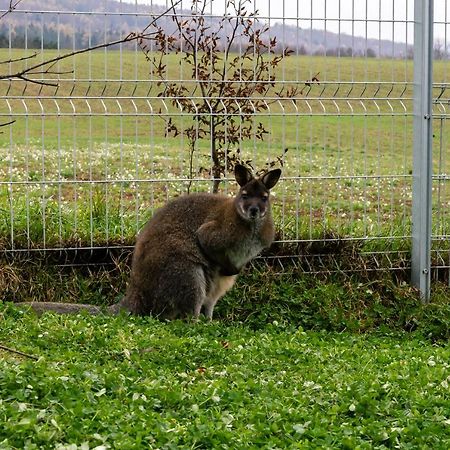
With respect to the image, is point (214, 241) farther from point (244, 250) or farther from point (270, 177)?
point (270, 177)

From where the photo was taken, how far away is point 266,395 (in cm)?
616

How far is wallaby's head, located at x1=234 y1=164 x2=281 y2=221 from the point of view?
9.05 metres

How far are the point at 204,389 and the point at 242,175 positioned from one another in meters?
3.45

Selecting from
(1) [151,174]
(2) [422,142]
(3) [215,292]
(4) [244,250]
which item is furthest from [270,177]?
(2) [422,142]

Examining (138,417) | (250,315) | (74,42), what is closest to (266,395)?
(138,417)

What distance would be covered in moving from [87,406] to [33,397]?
13.3 inches

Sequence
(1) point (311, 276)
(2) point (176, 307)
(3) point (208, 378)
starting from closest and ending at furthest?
(3) point (208, 378) < (2) point (176, 307) < (1) point (311, 276)

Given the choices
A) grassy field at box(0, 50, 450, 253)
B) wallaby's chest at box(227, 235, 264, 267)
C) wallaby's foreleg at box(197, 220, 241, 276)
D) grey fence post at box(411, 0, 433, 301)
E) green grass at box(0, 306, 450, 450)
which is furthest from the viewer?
grey fence post at box(411, 0, 433, 301)

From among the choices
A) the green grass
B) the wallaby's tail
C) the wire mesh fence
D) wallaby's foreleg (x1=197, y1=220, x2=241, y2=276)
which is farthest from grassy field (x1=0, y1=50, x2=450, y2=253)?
the green grass

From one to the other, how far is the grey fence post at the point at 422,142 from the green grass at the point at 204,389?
236 cm

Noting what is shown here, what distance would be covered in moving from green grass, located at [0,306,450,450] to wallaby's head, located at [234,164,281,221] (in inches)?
48.2

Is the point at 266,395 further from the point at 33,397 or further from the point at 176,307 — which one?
the point at 176,307

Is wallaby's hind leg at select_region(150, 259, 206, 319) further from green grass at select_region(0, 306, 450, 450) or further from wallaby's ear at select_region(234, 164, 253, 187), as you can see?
wallaby's ear at select_region(234, 164, 253, 187)

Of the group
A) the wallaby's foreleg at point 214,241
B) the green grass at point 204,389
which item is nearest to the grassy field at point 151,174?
the wallaby's foreleg at point 214,241
